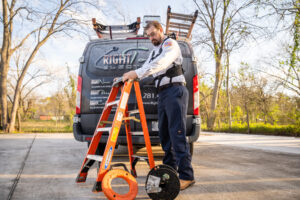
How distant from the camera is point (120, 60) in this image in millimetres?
3857

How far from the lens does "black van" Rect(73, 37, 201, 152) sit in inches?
144

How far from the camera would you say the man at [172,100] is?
245cm

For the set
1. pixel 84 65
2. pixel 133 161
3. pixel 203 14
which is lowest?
pixel 133 161

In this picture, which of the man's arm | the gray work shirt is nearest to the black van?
the gray work shirt

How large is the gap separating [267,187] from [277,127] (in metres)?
9.78

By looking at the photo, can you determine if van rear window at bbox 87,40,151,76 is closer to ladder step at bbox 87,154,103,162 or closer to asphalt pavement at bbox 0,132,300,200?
asphalt pavement at bbox 0,132,300,200

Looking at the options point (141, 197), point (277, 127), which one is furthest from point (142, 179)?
point (277, 127)

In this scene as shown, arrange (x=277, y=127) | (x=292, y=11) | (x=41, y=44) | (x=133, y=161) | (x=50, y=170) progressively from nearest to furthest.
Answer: (x=133, y=161) < (x=50, y=170) < (x=292, y=11) < (x=277, y=127) < (x=41, y=44)

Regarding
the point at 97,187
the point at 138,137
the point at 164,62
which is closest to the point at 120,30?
the point at 138,137

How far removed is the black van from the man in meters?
1.02

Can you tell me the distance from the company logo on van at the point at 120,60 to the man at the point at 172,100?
121 centimetres

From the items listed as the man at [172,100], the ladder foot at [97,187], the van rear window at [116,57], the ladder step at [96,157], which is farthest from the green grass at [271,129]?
the ladder foot at [97,187]

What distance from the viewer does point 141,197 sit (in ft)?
7.72

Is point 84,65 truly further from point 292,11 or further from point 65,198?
point 292,11
